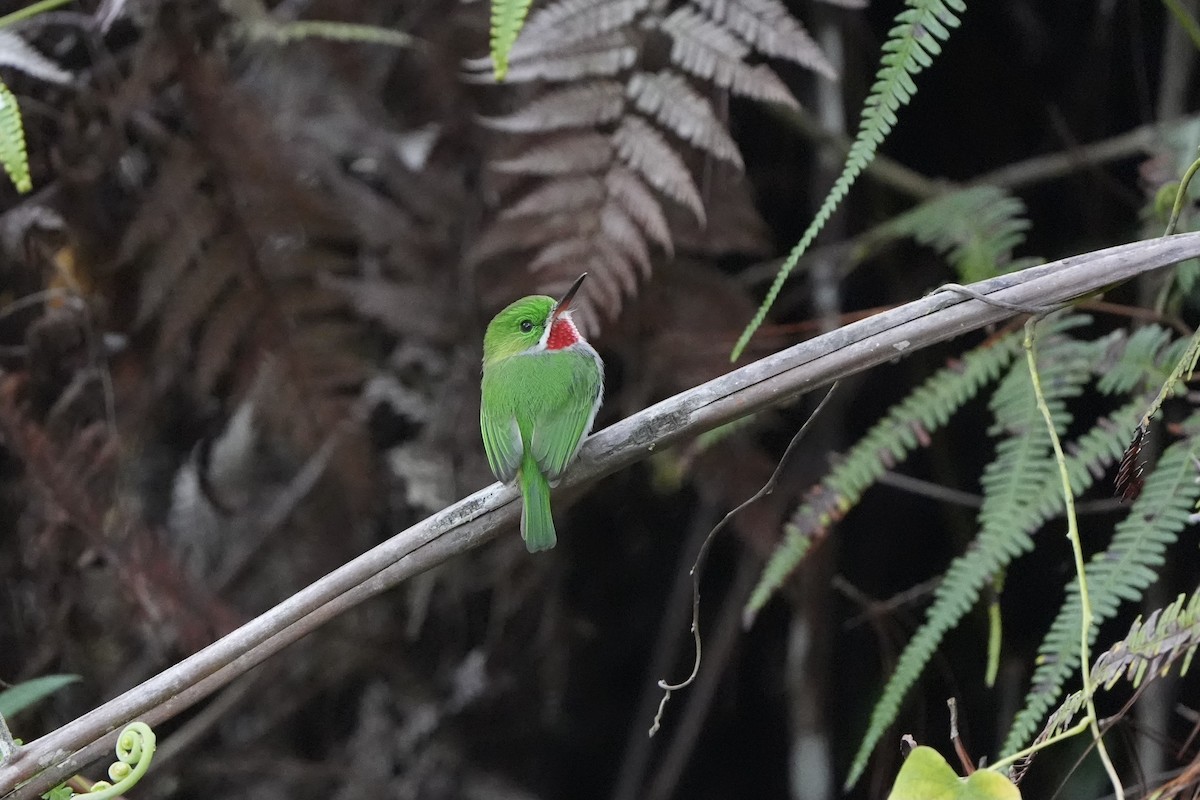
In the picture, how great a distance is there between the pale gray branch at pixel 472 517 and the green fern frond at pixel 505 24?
1.55ft

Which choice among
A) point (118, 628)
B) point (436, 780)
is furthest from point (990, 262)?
point (118, 628)

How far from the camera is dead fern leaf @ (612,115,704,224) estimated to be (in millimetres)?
2184

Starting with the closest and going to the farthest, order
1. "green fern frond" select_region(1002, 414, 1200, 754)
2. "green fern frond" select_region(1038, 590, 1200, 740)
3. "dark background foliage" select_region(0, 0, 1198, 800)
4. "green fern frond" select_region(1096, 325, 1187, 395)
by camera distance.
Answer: "green fern frond" select_region(1038, 590, 1200, 740)
"green fern frond" select_region(1002, 414, 1200, 754)
"green fern frond" select_region(1096, 325, 1187, 395)
"dark background foliage" select_region(0, 0, 1198, 800)

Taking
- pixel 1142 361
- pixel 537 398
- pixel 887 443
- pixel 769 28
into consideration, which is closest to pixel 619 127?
pixel 769 28

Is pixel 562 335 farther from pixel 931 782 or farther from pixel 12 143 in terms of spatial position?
pixel 931 782

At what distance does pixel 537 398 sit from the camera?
208cm

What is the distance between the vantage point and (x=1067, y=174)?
2730 millimetres

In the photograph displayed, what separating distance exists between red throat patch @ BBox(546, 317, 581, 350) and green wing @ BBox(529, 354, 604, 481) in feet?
0.61

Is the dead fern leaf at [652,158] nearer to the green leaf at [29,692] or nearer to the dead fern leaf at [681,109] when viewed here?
the dead fern leaf at [681,109]

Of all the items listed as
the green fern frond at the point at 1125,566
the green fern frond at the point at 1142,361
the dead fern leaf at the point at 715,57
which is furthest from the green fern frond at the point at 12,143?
the green fern frond at the point at 1142,361

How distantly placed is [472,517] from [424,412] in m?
1.27

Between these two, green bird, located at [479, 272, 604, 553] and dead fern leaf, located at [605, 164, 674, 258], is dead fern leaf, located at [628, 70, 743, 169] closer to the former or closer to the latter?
dead fern leaf, located at [605, 164, 674, 258]

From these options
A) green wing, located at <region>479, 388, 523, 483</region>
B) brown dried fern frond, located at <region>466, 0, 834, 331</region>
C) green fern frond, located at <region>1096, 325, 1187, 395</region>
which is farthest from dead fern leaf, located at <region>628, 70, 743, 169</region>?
green fern frond, located at <region>1096, 325, 1187, 395</region>

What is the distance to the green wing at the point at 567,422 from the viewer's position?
A: 6.06 ft
